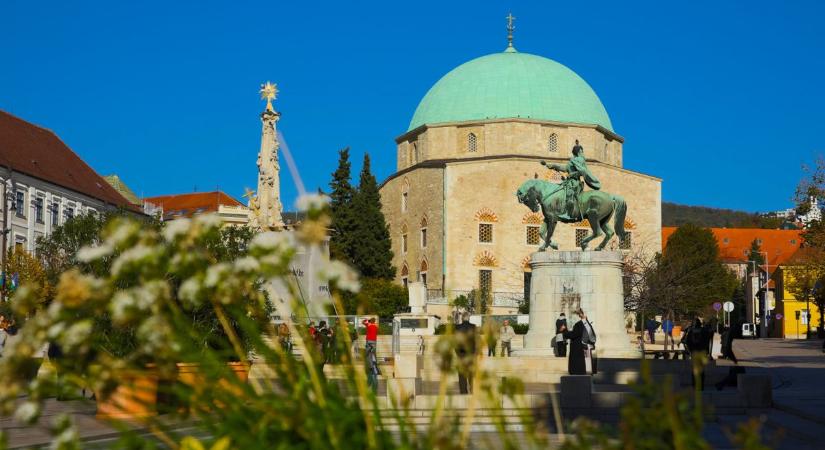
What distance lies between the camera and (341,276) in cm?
356

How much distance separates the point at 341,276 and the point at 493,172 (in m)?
68.3

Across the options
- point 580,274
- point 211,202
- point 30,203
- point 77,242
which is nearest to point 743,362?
point 580,274

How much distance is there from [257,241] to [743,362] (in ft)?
99.9

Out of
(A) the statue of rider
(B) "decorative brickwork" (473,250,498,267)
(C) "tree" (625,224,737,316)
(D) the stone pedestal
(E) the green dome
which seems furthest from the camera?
(E) the green dome

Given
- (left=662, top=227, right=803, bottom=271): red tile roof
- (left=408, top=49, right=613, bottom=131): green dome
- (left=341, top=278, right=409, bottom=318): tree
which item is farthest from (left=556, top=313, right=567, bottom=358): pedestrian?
(left=662, top=227, right=803, bottom=271): red tile roof

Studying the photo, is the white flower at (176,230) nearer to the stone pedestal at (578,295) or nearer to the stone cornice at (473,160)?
the stone pedestal at (578,295)

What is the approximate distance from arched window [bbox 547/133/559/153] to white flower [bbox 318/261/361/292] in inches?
2777

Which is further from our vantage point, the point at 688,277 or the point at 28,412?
the point at 688,277

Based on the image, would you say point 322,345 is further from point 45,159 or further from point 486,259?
point 486,259

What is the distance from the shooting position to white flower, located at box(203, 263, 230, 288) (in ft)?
11.4

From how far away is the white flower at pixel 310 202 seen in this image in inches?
145

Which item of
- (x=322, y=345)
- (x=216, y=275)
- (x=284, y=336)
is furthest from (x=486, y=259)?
(x=216, y=275)

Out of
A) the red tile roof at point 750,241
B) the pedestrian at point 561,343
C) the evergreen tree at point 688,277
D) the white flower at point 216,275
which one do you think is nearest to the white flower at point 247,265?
the white flower at point 216,275

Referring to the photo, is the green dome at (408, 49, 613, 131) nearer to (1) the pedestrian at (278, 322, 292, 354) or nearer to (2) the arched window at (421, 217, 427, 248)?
(2) the arched window at (421, 217, 427, 248)
